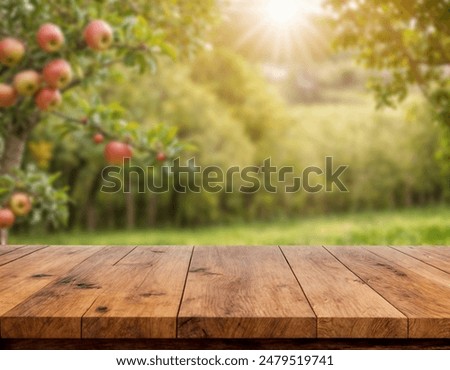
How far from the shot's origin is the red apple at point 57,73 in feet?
13.1

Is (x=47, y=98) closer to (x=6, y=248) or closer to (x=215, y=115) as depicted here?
(x=6, y=248)

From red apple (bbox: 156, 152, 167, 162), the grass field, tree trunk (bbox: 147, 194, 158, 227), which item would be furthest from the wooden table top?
tree trunk (bbox: 147, 194, 158, 227)

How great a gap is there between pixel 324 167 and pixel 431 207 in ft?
13.3

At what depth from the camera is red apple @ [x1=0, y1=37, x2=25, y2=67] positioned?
158 inches

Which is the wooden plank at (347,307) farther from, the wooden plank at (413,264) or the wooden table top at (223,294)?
the wooden plank at (413,264)

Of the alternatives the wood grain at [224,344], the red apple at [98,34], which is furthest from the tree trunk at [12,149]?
the wood grain at [224,344]

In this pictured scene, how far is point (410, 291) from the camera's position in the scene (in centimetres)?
195

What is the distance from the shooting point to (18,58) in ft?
13.3

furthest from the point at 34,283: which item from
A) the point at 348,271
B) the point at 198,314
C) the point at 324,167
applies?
the point at 324,167

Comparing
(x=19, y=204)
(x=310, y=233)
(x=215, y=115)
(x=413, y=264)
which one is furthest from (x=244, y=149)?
(x=413, y=264)

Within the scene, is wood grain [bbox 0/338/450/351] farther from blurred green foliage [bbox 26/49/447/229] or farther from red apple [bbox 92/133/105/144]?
blurred green foliage [bbox 26/49/447/229]

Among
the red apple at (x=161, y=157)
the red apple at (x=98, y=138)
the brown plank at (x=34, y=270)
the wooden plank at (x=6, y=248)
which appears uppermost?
the red apple at (x=98, y=138)
